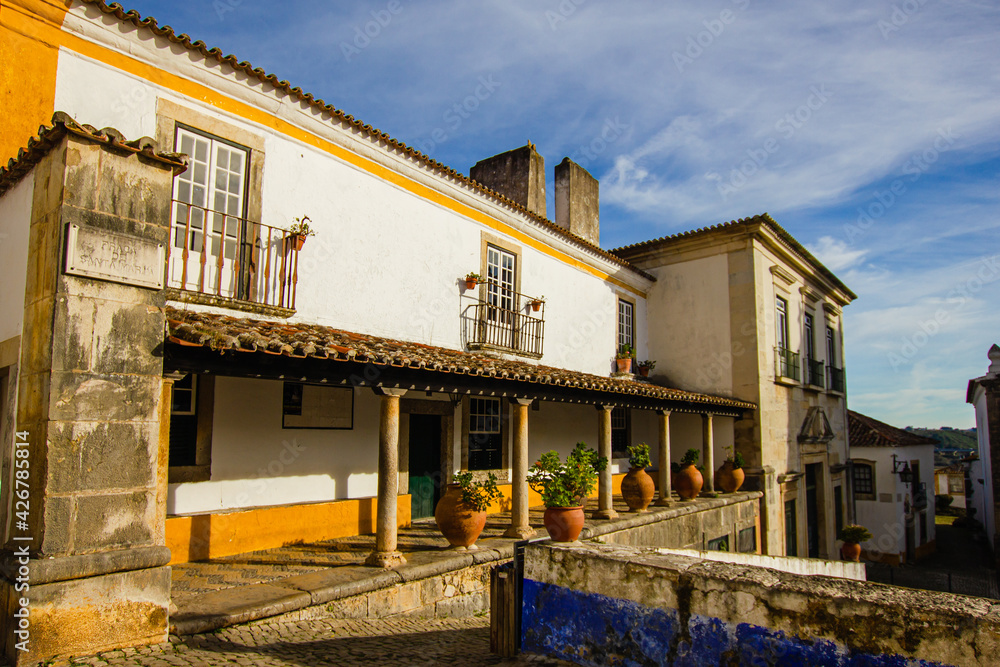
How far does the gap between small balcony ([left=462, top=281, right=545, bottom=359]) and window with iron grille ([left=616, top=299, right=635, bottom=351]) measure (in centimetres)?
357

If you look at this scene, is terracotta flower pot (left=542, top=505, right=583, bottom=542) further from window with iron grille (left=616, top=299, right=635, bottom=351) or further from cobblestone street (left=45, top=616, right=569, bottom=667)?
window with iron grille (left=616, top=299, right=635, bottom=351)

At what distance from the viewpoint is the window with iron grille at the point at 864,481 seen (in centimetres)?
2248

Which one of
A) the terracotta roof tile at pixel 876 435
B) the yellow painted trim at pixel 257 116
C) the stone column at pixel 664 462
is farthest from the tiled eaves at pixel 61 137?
the terracotta roof tile at pixel 876 435

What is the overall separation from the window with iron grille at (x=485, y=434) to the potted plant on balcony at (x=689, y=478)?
3.93 m

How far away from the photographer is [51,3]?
6.11 metres

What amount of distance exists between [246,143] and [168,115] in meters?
0.92

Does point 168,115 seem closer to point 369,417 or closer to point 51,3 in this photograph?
point 51,3

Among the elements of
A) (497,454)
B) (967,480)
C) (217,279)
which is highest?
(217,279)

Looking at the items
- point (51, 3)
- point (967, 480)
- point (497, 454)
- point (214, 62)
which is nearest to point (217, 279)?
point (214, 62)

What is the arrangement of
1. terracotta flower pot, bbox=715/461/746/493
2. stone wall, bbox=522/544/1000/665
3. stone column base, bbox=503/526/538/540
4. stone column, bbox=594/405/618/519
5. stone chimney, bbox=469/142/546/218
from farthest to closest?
1. stone chimney, bbox=469/142/546/218
2. terracotta flower pot, bbox=715/461/746/493
3. stone column, bbox=594/405/618/519
4. stone column base, bbox=503/526/538/540
5. stone wall, bbox=522/544/1000/665

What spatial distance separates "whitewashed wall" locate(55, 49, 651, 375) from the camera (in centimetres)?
654

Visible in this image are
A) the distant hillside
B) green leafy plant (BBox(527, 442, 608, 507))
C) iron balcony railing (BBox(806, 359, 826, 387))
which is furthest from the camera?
the distant hillside

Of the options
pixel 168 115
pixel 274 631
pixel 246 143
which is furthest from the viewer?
pixel 246 143

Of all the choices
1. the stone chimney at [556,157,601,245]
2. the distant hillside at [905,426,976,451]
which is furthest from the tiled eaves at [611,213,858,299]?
the distant hillside at [905,426,976,451]
